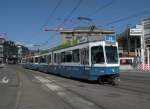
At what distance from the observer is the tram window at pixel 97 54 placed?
2444 cm

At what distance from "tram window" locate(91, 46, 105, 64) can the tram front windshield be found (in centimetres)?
38

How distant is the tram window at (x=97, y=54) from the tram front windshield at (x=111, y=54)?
0.38 meters

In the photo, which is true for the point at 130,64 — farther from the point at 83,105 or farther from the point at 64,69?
the point at 83,105

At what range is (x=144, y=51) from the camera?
2785 inches

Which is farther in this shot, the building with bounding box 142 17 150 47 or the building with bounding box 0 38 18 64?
the building with bounding box 0 38 18 64

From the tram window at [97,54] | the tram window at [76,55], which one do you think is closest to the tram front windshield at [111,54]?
the tram window at [97,54]

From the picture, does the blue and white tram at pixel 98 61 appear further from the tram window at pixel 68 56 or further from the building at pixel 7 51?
the building at pixel 7 51

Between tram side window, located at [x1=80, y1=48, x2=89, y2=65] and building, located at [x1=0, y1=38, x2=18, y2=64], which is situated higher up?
building, located at [x1=0, y1=38, x2=18, y2=64]

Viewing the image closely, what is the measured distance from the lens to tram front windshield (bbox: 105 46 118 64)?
2441cm

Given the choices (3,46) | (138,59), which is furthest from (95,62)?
(3,46)

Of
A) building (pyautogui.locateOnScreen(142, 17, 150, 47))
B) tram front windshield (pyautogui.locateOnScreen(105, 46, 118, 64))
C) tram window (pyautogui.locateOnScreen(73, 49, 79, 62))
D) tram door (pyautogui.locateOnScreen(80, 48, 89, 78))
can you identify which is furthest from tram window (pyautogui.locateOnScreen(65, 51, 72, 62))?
building (pyautogui.locateOnScreen(142, 17, 150, 47))

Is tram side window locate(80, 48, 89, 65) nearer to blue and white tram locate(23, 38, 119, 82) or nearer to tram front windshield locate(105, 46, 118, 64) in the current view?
blue and white tram locate(23, 38, 119, 82)

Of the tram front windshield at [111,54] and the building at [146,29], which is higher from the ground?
the building at [146,29]

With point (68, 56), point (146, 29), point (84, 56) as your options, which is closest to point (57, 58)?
point (68, 56)
